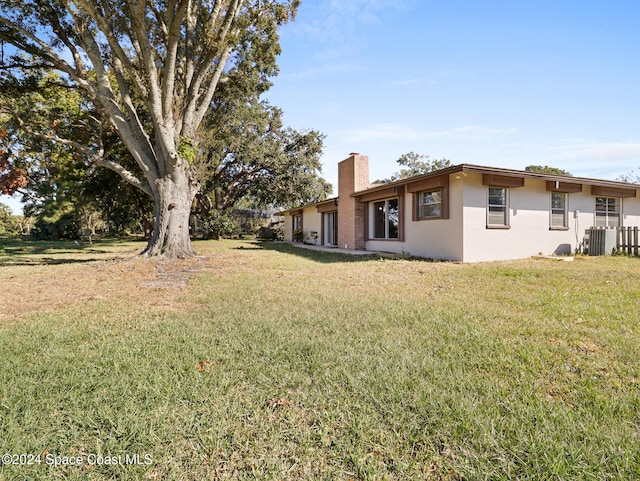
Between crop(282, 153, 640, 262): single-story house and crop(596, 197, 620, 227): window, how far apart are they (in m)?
0.04

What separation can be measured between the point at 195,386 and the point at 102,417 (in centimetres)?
60

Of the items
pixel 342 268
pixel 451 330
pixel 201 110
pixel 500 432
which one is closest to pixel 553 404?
pixel 500 432

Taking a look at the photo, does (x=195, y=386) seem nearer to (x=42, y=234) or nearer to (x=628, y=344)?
(x=628, y=344)

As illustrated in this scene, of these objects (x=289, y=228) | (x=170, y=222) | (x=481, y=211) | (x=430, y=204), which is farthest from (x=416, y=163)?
(x=170, y=222)

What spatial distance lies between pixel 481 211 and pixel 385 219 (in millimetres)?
4472

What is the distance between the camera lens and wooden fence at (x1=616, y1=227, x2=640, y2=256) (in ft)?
38.9

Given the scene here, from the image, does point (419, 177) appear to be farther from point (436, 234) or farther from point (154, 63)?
point (154, 63)

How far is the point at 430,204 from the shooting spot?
1152cm

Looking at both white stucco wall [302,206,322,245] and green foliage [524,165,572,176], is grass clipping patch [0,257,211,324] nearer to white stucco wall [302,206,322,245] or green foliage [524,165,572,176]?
white stucco wall [302,206,322,245]

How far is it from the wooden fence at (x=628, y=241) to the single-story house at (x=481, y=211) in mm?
814

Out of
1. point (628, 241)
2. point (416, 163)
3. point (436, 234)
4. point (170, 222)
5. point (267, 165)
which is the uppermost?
point (416, 163)

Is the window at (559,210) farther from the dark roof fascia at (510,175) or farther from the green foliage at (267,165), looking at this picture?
the green foliage at (267,165)

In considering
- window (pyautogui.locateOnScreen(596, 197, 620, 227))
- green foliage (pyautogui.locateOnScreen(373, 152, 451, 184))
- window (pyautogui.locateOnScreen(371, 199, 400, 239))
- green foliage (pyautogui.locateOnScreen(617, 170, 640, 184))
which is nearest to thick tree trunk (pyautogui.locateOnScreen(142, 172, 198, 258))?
window (pyautogui.locateOnScreen(371, 199, 400, 239))

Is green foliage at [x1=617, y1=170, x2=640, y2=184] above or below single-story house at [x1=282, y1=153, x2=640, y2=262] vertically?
above
